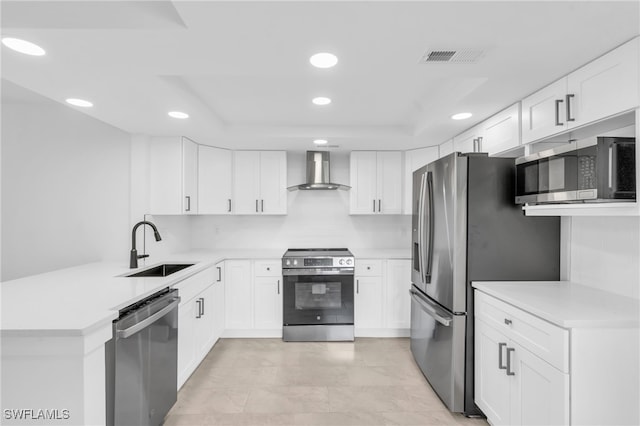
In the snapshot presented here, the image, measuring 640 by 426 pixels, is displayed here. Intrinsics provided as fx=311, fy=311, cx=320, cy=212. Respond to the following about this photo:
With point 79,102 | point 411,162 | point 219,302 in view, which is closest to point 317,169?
point 411,162

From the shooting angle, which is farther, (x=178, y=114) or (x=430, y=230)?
(x=178, y=114)

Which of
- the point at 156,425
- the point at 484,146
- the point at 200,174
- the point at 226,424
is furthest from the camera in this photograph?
the point at 200,174

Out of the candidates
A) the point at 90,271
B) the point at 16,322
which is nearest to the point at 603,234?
the point at 16,322

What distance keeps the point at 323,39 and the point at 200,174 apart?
2778 millimetres

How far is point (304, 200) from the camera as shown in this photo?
4.33 meters

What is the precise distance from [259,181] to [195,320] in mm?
1903

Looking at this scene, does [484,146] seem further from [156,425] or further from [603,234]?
[156,425]

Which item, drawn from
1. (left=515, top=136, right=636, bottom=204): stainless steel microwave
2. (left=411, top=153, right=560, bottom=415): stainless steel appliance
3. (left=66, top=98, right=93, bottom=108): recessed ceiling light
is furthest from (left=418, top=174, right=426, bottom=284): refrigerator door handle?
(left=66, top=98, right=93, bottom=108): recessed ceiling light

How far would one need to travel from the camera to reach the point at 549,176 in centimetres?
176

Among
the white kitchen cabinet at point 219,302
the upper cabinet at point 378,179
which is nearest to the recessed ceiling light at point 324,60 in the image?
the upper cabinet at point 378,179

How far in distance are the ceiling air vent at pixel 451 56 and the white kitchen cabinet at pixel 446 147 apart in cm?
183

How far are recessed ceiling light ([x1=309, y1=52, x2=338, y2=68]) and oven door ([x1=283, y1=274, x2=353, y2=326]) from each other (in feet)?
7.75

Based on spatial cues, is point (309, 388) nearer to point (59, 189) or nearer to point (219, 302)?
point (219, 302)

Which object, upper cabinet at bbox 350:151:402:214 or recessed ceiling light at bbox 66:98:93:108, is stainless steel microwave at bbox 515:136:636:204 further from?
recessed ceiling light at bbox 66:98:93:108
